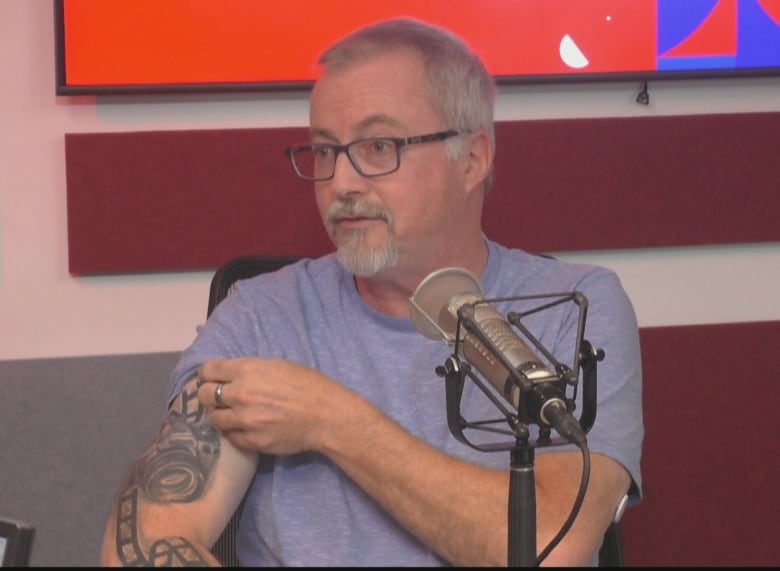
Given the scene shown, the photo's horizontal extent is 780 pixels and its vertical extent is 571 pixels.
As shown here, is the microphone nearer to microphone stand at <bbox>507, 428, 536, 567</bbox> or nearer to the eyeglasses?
microphone stand at <bbox>507, 428, 536, 567</bbox>

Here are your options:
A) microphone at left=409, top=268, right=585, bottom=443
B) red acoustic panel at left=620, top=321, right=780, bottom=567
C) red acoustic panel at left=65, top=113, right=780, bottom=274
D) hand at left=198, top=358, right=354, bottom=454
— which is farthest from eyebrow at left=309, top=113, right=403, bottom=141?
red acoustic panel at left=620, top=321, right=780, bottom=567

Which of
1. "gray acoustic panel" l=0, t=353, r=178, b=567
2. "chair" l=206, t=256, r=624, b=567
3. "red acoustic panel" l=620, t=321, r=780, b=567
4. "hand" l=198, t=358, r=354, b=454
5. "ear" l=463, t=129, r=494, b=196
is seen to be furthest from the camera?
"red acoustic panel" l=620, t=321, r=780, b=567

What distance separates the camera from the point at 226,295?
6.51ft

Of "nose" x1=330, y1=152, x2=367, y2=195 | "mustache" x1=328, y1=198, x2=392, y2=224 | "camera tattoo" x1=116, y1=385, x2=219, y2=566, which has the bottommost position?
"camera tattoo" x1=116, y1=385, x2=219, y2=566

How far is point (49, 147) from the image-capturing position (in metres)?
2.47

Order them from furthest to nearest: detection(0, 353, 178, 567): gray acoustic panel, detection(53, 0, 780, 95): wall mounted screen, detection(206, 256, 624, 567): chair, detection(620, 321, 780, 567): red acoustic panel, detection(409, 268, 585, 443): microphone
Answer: detection(620, 321, 780, 567): red acoustic panel, detection(0, 353, 178, 567): gray acoustic panel, detection(53, 0, 780, 95): wall mounted screen, detection(206, 256, 624, 567): chair, detection(409, 268, 585, 443): microphone

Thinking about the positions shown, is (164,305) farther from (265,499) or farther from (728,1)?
(728,1)

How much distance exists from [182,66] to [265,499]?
3.48ft

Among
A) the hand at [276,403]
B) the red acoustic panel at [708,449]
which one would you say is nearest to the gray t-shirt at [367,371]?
the hand at [276,403]

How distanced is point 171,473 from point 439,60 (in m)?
0.77

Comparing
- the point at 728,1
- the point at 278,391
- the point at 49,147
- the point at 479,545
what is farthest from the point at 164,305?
the point at 728,1

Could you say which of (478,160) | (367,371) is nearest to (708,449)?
(478,160)

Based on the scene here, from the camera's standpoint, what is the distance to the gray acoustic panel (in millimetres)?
2539

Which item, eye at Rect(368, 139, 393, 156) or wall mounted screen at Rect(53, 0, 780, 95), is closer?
eye at Rect(368, 139, 393, 156)
